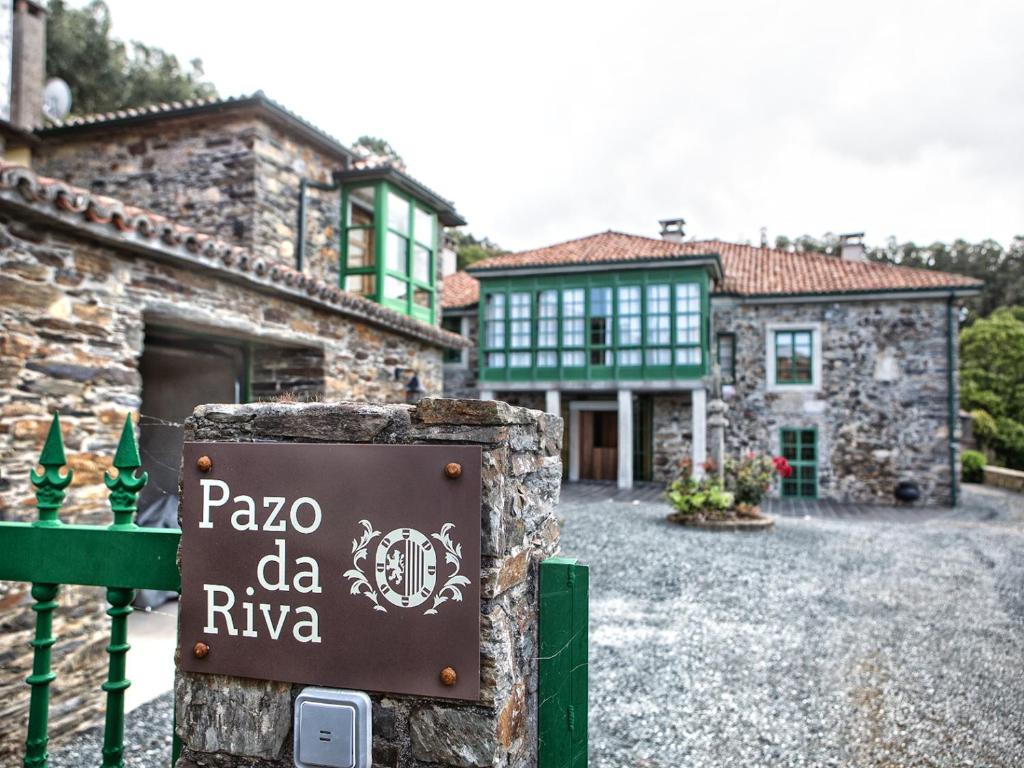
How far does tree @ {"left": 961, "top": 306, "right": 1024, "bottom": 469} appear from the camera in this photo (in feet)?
76.1

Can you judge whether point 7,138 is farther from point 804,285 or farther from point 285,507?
point 804,285

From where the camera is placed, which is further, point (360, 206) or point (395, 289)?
point (360, 206)

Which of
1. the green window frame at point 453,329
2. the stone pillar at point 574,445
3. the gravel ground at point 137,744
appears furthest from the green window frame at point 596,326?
the gravel ground at point 137,744

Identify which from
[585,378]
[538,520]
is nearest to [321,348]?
[538,520]

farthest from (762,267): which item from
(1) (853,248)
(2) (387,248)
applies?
(2) (387,248)

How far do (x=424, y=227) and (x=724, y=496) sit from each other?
272 inches

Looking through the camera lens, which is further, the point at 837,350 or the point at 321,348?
the point at 837,350

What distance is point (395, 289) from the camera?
33.6 feet

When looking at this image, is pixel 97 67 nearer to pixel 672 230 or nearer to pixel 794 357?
pixel 672 230

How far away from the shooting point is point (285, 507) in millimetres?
1542

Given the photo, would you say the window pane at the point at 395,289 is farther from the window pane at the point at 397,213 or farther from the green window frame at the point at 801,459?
the green window frame at the point at 801,459

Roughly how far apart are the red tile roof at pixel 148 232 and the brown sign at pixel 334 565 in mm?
3381

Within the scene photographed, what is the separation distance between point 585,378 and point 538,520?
15434 mm

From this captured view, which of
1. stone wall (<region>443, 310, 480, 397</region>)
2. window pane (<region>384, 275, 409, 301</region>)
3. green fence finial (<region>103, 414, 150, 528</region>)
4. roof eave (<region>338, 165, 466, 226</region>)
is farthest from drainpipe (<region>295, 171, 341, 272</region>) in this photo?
stone wall (<region>443, 310, 480, 397</region>)
